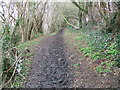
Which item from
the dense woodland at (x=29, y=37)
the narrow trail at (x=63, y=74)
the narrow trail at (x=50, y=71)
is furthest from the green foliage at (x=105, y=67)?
the narrow trail at (x=50, y=71)

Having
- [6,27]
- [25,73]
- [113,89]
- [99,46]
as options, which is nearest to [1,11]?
[6,27]

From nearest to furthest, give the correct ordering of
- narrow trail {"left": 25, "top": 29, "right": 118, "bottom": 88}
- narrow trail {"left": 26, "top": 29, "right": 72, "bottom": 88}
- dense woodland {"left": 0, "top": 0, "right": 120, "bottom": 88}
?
1. narrow trail {"left": 25, "top": 29, "right": 118, "bottom": 88}
2. narrow trail {"left": 26, "top": 29, "right": 72, "bottom": 88}
3. dense woodland {"left": 0, "top": 0, "right": 120, "bottom": 88}

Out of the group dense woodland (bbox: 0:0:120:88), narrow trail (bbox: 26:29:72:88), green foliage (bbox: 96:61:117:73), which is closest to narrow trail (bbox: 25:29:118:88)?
narrow trail (bbox: 26:29:72:88)

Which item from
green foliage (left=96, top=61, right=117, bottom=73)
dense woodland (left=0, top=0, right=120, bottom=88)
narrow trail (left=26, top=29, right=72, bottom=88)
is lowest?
narrow trail (left=26, top=29, right=72, bottom=88)

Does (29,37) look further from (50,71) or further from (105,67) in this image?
(105,67)

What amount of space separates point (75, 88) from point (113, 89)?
0.98 m

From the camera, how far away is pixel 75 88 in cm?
396

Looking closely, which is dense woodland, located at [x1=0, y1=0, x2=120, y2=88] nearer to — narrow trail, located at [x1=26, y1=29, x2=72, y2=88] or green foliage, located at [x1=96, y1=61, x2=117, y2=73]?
green foliage, located at [x1=96, y1=61, x2=117, y2=73]

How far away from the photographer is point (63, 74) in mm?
4750

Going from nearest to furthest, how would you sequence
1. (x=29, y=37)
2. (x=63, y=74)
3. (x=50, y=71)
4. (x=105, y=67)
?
(x=105, y=67), (x=63, y=74), (x=50, y=71), (x=29, y=37)

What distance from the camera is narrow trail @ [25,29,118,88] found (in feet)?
13.3

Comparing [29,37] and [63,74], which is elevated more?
[29,37]

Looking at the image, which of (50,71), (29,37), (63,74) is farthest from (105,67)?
(29,37)

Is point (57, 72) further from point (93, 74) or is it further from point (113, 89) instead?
point (113, 89)
